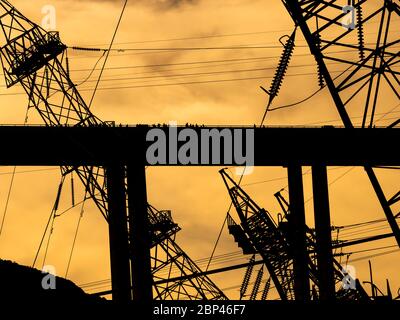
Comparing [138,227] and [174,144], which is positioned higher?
[174,144]

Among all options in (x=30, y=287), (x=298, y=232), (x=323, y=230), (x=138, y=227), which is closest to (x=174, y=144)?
(x=138, y=227)

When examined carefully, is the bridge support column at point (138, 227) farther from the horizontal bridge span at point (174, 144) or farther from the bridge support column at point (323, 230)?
the bridge support column at point (323, 230)

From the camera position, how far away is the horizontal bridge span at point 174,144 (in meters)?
59.0

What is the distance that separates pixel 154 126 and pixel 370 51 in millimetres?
23620

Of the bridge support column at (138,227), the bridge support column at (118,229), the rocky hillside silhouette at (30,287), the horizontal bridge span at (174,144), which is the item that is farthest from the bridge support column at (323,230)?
the rocky hillside silhouette at (30,287)

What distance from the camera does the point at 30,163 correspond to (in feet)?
199

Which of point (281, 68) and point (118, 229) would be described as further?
point (118, 229)

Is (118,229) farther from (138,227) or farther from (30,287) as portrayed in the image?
(30,287)

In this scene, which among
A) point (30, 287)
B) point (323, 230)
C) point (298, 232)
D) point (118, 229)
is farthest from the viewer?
Result: point (298, 232)

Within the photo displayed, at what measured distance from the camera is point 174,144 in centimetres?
5856

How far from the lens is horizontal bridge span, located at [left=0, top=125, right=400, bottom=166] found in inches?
2323

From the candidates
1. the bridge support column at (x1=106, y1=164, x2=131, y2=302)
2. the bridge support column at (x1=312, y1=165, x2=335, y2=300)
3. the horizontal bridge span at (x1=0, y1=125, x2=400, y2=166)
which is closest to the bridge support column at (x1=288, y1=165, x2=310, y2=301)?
the bridge support column at (x1=312, y1=165, x2=335, y2=300)

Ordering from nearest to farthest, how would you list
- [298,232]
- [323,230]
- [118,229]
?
[118,229] → [323,230] → [298,232]
